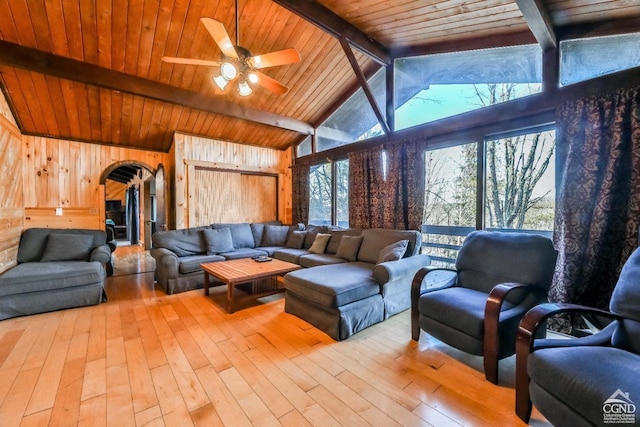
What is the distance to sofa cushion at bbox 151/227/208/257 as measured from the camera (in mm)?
4195

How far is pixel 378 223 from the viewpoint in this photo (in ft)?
14.0

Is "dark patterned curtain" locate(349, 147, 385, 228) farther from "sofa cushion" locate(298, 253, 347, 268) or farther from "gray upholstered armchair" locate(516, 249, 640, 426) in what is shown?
"gray upholstered armchair" locate(516, 249, 640, 426)

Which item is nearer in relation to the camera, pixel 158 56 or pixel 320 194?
pixel 158 56

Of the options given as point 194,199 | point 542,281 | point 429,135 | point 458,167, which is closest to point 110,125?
point 194,199

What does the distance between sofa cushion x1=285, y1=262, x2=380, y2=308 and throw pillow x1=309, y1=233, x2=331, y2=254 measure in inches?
49.5

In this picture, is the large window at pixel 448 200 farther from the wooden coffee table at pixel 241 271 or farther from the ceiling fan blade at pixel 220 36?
the ceiling fan blade at pixel 220 36

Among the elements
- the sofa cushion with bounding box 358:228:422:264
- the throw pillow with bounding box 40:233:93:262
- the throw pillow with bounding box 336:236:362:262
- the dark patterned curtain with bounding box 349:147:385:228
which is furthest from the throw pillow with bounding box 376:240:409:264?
the throw pillow with bounding box 40:233:93:262

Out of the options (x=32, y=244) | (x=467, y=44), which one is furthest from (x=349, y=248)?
(x=32, y=244)

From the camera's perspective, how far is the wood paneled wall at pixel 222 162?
5043 millimetres

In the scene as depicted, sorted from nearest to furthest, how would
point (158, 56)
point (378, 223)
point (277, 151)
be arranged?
point (158, 56) < point (378, 223) < point (277, 151)

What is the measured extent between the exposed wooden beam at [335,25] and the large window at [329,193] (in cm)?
191

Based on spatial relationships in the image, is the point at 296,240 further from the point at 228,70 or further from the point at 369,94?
the point at 228,70

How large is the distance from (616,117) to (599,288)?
1.51m

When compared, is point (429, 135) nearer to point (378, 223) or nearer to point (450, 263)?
point (378, 223)
